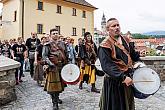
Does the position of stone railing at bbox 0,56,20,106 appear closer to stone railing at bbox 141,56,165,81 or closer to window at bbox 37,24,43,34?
stone railing at bbox 141,56,165,81

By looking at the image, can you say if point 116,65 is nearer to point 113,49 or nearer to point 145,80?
point 113,49

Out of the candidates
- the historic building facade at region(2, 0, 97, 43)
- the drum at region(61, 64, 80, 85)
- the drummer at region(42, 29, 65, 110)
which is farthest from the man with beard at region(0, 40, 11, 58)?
the historic building facade at region(2, 0, 97, 43)

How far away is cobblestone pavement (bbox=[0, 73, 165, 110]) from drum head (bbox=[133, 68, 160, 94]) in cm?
259

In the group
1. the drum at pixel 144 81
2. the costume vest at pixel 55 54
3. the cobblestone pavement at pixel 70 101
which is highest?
the costume vest at pixel 55 54

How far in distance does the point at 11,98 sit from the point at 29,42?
147 inches

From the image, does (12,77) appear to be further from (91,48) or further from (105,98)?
(105,98)

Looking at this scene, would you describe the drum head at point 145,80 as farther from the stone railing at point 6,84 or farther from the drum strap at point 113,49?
the stone railing at point 6,84

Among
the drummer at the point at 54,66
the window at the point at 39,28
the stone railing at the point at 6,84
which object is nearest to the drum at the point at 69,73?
the drummer at the point at 54,66

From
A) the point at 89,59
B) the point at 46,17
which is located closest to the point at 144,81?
the point at 89,59

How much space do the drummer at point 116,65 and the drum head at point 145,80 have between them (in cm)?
11

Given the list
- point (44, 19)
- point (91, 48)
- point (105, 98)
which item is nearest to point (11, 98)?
point (91, 48)

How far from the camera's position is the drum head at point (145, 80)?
3875mm

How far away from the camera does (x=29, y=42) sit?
10.6 meters

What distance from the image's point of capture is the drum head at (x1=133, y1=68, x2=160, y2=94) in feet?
12.7
